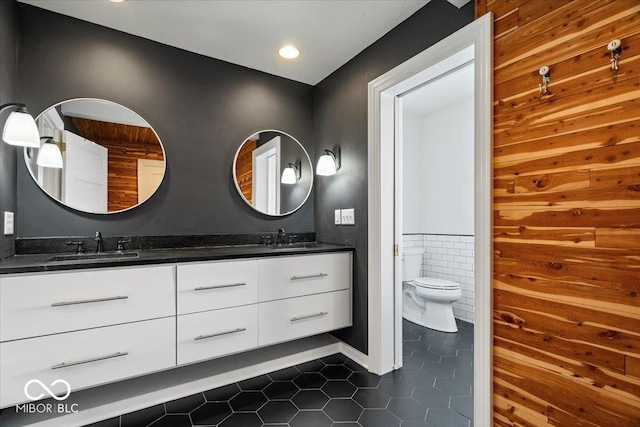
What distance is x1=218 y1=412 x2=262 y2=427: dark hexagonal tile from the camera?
1.73 meters

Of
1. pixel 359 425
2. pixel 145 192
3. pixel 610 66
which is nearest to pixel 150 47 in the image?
pixel 145 192

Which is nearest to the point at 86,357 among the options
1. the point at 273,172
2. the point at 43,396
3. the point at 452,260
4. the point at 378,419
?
the point at 43,396

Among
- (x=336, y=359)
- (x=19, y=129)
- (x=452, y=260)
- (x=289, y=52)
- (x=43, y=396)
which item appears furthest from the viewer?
(x=452, y=260)

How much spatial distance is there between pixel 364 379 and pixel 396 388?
23cm

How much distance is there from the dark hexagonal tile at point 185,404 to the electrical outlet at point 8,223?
54.8 inches

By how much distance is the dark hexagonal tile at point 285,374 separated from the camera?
88.3 inches

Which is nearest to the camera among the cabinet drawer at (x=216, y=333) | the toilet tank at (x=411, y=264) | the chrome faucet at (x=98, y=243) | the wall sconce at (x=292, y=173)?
the cabinet drawer at (x=216, y=333)

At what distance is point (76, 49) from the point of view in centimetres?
205

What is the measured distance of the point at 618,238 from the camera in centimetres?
111

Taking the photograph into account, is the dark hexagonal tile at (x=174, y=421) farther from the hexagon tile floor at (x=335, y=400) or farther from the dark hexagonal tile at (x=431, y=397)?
the dark hexagonal tile at (x=431, y=397)

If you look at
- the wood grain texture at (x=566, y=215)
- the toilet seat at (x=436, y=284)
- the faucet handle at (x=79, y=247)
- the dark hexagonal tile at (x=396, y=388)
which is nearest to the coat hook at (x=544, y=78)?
the wood grain texture at (x=566, y=215)

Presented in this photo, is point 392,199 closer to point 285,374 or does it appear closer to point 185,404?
point 285,374

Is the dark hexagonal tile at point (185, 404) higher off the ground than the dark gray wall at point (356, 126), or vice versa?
the dark gray wall at point (356, 126)

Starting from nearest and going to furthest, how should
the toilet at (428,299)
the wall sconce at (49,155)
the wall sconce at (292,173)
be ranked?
the wall sconce at (49,155) → the wall sconce at (292,173) → the toilet at (428,299)
